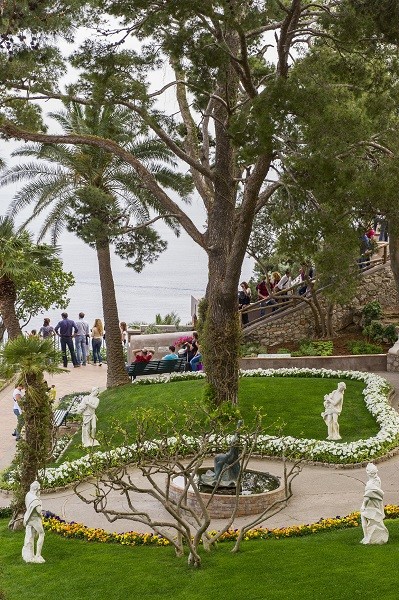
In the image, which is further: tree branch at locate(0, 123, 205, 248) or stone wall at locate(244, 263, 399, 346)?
stone wall at locate(244, 263, 399, 346)

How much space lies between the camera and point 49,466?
19891 millimetres

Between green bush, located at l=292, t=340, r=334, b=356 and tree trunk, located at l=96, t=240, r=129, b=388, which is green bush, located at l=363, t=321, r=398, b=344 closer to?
green bush, located at l=292, t=340, r=334, b=356

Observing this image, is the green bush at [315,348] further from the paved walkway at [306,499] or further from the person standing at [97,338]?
the paved walkway at [306,499]

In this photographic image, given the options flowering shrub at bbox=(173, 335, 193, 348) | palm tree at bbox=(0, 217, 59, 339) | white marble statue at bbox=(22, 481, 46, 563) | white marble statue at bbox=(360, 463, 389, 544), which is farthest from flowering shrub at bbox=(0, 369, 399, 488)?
flowering shrub at bbox=(173, 335, 193, 348)

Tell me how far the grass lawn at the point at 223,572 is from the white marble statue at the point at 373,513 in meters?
0.18

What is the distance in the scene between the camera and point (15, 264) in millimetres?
25734

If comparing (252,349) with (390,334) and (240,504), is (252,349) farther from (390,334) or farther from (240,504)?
(240,504)

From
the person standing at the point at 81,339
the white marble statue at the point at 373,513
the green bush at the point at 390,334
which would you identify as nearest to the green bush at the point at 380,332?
the green bush at the point at 390,334

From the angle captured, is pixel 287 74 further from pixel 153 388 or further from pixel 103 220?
pixel 153 388

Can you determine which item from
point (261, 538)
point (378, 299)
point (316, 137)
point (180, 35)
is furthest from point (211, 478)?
point (378, 299)

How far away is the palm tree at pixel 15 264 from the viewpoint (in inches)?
1012

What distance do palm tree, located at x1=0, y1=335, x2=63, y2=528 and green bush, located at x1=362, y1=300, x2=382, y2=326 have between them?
15773 millimetres

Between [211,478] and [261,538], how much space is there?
2.59 metres

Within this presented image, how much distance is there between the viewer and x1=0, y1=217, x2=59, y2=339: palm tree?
25.7 meters
